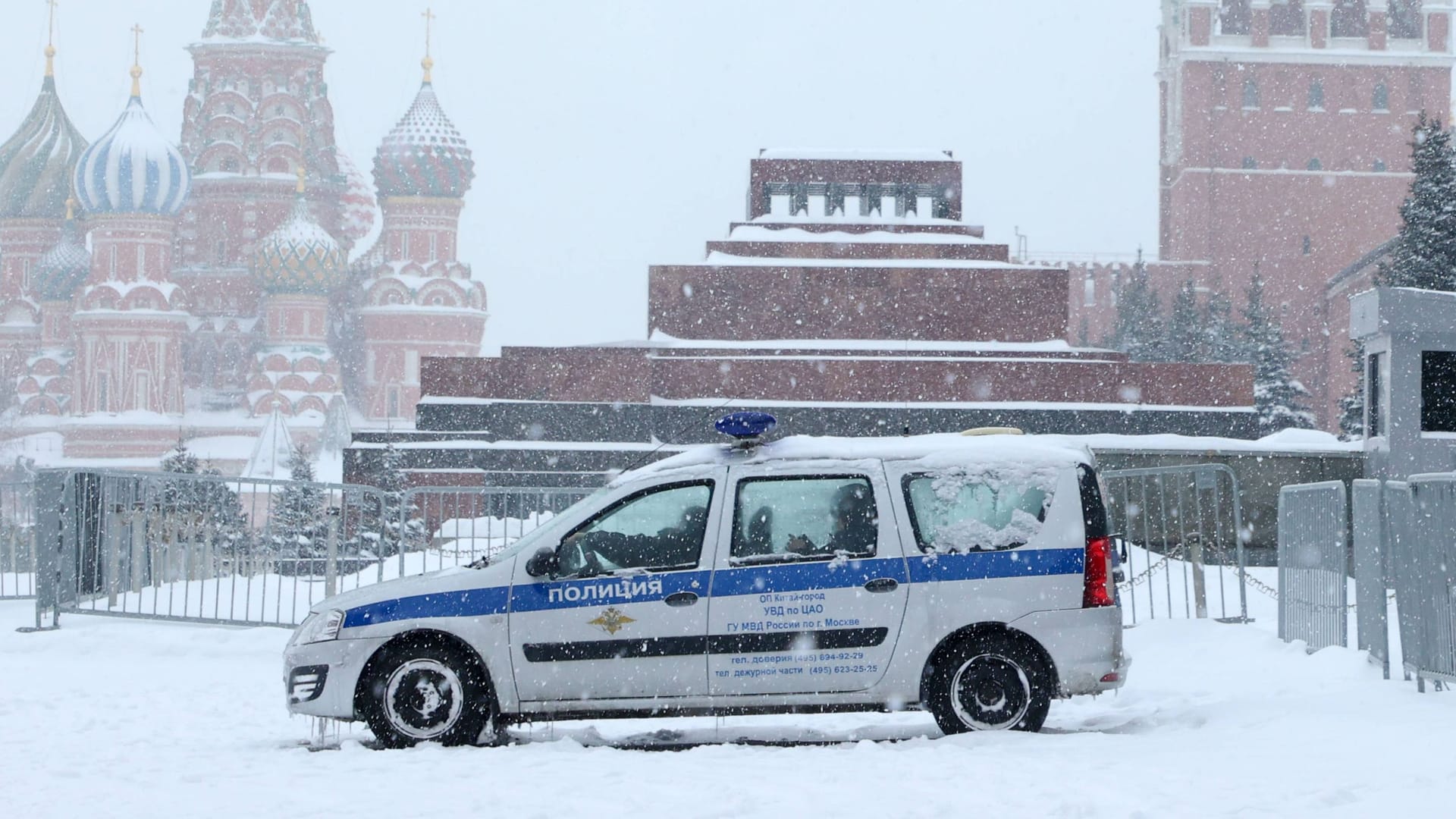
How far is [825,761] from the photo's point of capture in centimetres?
779

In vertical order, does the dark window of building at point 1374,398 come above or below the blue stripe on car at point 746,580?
above

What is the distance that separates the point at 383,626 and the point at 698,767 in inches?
71.4

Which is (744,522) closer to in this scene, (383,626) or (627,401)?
(383,626)

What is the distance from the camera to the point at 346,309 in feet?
342

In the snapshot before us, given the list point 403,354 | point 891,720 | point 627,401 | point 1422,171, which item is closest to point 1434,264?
point 1422,171

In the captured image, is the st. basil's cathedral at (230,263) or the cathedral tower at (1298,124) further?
the st. basil's cathedral at (230,263)

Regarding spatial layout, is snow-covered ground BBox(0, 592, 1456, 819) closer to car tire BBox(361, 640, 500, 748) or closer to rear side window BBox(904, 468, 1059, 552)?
car tire BBox(361, 640, 500, 748)

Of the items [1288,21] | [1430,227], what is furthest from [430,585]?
[1288,21]

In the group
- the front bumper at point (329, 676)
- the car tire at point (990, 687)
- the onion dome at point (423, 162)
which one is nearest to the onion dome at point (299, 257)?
the onion dome at point (423, 162)

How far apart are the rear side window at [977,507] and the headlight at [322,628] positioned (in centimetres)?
272

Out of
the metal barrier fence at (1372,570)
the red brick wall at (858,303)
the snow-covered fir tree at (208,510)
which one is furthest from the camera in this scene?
the red brick wall at (858,303)

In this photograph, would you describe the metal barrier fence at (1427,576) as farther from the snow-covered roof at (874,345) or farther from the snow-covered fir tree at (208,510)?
the snow-covered roof at (874,345)

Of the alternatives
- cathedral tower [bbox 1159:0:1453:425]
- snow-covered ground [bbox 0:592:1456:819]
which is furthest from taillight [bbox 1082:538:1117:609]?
cathedral tower [bbox 1159:0:1453:425]

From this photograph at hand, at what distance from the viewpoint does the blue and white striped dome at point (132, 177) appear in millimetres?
93688
